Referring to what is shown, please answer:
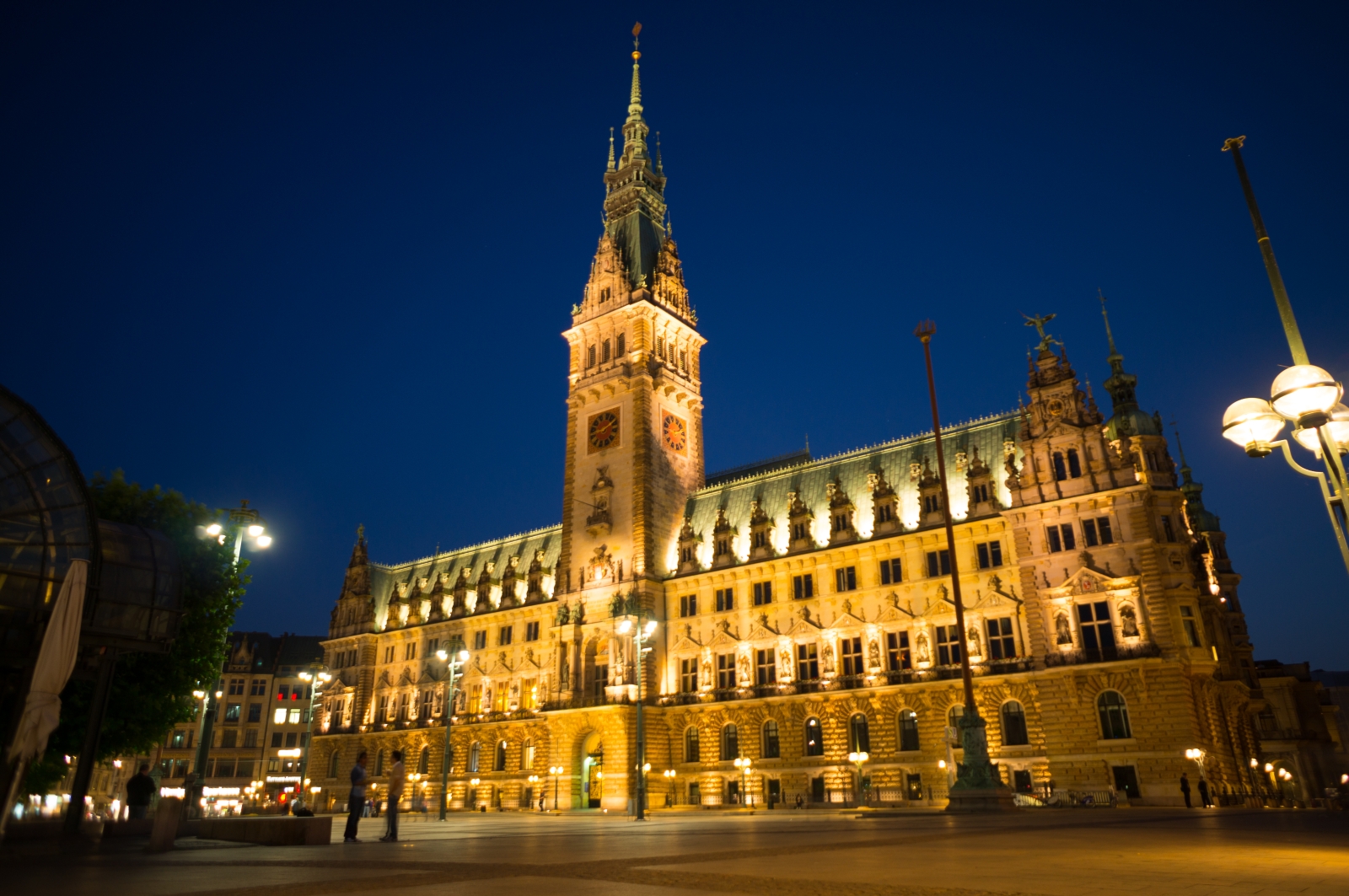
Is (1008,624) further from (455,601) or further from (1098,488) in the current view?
(455,601)

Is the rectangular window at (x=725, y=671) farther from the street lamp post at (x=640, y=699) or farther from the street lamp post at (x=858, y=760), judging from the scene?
the street lamp post at (x=858, y=760)

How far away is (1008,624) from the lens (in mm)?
51219

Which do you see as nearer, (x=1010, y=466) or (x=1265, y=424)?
(x=1265, y=424)

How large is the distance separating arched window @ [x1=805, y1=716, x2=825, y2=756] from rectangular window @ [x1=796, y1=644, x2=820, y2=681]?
2.73 meters

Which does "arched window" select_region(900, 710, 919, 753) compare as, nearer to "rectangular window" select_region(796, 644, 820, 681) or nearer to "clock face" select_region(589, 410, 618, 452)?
"rectangular window" select_region(796, 644, 820, 681)

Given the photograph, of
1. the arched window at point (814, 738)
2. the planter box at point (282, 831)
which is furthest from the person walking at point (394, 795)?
the arched window at point (814, 738)

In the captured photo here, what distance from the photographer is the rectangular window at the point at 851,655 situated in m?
56.5

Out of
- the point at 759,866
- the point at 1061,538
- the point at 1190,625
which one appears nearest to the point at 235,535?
the point at 759,866

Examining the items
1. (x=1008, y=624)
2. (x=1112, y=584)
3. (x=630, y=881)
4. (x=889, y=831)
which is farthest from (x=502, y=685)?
(x=630, y=881)

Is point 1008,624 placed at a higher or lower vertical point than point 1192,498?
lower

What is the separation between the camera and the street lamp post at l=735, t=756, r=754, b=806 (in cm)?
5729

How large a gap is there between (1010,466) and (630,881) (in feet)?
156

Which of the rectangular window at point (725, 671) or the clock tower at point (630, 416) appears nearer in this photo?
the rectangular window at point (725, 671)

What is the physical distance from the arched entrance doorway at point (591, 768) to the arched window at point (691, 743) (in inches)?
266
